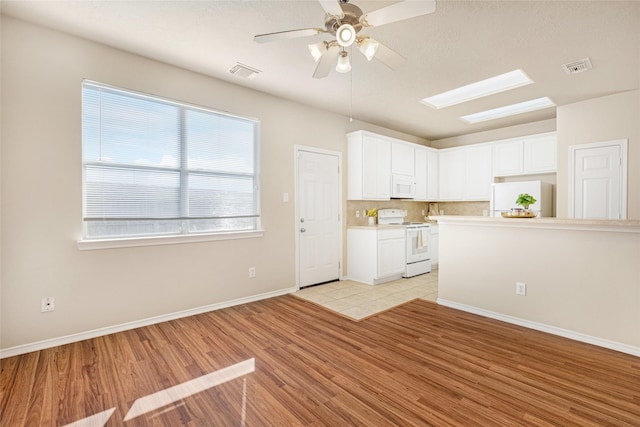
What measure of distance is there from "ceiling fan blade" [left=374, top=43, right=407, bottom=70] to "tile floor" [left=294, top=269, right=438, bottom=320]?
2.53 metres

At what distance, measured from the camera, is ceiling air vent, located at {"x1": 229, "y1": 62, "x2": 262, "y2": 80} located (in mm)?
3242

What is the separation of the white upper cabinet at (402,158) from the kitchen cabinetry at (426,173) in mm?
166

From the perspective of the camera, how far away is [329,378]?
214cm

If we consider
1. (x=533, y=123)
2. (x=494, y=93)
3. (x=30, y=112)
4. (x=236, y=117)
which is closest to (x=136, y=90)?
(x=30, y=112)

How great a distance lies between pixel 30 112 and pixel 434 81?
4.09 meters

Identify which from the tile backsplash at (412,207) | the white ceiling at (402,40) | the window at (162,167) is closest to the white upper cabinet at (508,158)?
the tile backsplash at (412,207)

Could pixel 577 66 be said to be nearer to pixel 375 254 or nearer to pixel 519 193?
pixel 519 193

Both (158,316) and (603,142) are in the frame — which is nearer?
(158,316)

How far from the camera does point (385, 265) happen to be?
15.7ft

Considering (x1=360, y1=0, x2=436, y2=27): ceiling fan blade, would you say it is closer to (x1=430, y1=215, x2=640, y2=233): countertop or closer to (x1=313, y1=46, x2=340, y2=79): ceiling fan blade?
(x1=313, y1=46, x2=340, y2=79): ceiling fan blade

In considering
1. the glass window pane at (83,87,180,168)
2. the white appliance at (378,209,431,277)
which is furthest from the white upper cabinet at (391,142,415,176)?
the glass window pane at (83,87,180,168)

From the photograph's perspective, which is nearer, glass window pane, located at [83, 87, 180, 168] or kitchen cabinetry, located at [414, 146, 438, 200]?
glass window pane, located at [83, 87, 180, 168]

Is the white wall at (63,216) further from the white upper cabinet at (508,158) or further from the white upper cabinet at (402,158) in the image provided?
the white upper cabinet at (508,158)

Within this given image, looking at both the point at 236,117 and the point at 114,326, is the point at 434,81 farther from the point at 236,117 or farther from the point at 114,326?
the point at 114,326
